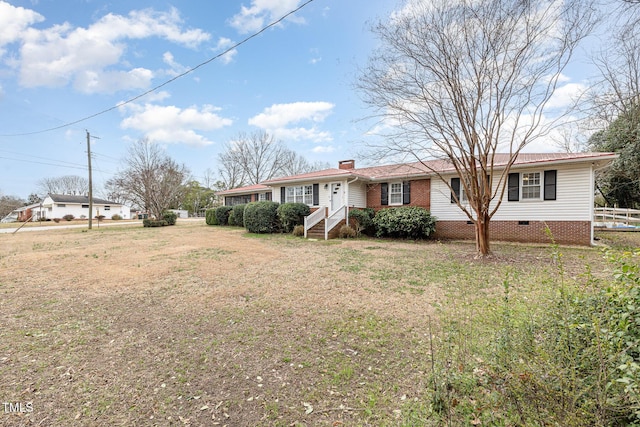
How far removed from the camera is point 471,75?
8203mm

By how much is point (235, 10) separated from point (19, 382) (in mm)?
10295

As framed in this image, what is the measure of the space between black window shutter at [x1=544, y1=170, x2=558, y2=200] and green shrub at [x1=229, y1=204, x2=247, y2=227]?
1771 centimetres

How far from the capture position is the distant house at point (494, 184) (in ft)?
35.7

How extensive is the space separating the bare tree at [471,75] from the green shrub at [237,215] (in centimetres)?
1383

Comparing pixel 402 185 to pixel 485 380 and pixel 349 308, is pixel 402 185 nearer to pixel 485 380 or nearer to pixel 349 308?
pixel 349 308

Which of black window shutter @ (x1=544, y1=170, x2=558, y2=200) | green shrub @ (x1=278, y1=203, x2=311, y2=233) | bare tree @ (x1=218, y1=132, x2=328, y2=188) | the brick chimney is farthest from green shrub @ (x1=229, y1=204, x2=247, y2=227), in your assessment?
black window shutter @ (x1=544, y1=170, x2=558, y2=200)

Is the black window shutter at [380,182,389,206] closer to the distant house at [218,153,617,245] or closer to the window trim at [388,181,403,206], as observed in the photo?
the distant house at [218,153,617,245]

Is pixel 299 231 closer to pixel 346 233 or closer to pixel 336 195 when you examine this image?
pixel 346 233

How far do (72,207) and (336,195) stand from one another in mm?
45692

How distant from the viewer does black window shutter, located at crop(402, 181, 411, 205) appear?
14750mm

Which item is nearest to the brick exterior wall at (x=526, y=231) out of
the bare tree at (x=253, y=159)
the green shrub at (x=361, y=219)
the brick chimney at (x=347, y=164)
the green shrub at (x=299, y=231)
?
the green shrub at (x=361, y=219)

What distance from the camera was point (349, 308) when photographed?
184 inches

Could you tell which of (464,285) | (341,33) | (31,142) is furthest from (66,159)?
(464,285)

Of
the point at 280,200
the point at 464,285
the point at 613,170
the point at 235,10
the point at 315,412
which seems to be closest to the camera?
the point at 315,412
